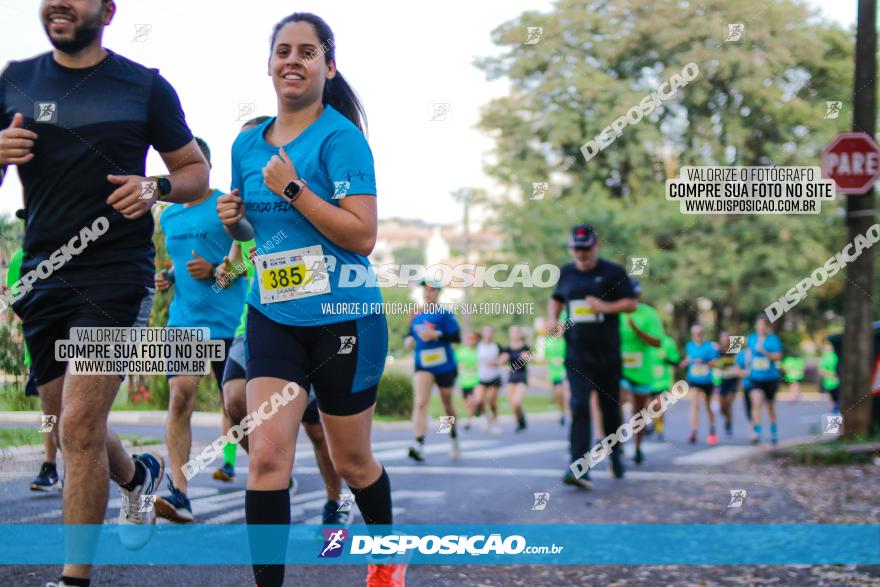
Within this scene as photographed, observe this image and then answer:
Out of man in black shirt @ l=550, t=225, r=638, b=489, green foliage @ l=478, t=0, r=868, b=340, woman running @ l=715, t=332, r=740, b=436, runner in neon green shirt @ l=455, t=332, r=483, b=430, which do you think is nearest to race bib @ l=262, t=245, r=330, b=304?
man in black shirt @ l=550, t=225, r=638, b=489

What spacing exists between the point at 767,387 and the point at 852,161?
4.91 metres

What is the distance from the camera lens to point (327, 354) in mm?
3139

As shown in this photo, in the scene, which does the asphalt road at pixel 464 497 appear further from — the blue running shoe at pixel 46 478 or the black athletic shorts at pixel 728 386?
the black athletic shorts at pixel 728 386

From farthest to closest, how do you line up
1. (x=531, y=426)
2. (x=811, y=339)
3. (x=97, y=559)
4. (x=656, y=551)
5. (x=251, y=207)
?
(x=811, y=339) < (x=531, y=426) < (x=656, y=551) < (x=97, y=559) < (x=251, y=207)

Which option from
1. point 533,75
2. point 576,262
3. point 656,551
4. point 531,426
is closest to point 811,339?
point 533,75

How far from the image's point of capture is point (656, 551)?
496 cm

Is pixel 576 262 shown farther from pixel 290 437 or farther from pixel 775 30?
pixel 775 30

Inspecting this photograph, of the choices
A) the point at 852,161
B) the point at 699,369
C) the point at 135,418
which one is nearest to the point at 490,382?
the point at 699,369

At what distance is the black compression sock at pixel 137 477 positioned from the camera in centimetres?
395

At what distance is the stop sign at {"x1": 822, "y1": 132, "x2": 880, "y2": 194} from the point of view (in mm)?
7871

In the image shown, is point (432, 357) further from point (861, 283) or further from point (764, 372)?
point (764, 372)

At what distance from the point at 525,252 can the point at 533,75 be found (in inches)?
170

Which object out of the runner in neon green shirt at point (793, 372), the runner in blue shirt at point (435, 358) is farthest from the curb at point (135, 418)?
the runner in neon green shirt at point (793, 372)

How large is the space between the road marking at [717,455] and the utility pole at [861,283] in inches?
50.1
